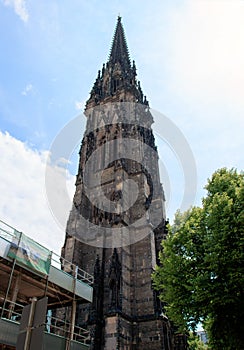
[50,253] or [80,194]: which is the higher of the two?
[80,194]

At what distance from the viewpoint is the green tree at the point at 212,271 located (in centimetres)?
893

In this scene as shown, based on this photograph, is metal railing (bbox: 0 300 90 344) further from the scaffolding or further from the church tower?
the church tower

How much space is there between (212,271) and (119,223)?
35.8 feet

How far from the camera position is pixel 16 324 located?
8.56m

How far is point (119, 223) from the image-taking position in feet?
65.4

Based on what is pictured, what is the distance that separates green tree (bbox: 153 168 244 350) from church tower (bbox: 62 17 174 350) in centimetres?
645

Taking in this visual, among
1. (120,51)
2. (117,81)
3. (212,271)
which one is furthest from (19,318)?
(120,51)

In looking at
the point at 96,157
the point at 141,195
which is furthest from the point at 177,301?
the point at 96,157

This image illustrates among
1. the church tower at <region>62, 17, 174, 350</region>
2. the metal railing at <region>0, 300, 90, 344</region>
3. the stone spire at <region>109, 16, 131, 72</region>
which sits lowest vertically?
the metal railing at <region>0, 300, 90, 344</region>

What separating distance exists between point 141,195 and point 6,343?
16.4 meters

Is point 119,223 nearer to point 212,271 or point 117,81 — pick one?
point 212,271

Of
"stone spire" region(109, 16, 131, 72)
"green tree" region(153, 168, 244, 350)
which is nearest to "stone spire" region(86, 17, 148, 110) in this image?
"stone spire" region(109, 16, 131, 72)

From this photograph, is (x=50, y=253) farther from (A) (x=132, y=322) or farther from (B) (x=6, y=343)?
(A) (x=132, y=322)

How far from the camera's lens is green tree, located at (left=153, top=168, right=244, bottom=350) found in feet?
29.3
